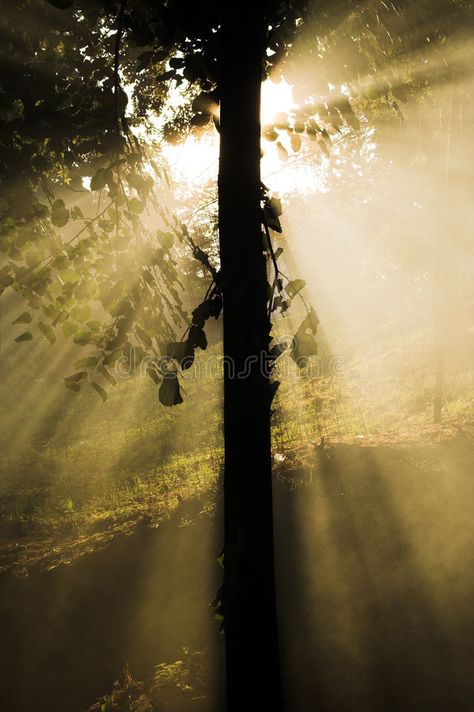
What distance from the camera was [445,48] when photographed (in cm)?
336

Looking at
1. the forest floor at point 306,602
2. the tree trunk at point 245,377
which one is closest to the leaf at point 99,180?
the tree trunk at point 245,377

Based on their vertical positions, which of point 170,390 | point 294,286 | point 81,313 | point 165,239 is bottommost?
point 170,390

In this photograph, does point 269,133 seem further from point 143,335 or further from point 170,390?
point 170,390

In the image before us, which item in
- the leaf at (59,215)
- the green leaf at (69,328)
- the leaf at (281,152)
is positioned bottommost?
the green leaf at (69,328)

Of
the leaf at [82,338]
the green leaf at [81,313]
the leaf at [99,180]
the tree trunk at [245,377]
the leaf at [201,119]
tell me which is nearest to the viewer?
the tree trunk at [245,377]

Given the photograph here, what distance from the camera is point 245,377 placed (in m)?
1.99

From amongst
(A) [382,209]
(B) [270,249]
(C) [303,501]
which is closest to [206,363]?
(A) [382,209]

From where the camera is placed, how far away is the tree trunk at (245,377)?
1954 mm

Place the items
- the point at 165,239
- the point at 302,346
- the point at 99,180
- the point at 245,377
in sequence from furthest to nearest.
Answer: the point at 165,239
the point at 99,180
the point at 302,346
the point at 245,377

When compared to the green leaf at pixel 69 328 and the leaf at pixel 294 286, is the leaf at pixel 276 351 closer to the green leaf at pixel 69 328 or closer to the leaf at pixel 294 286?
the leaf at pixel 294 286

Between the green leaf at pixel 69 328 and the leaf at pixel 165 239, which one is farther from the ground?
the leaf at pixel 165 239

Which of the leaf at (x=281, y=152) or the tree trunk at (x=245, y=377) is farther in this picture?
the leaf at (x=281, y=152)

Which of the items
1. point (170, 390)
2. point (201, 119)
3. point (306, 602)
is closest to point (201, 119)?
point (201, 119)

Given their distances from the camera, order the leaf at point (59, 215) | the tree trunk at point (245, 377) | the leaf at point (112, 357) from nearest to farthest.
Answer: the tree trunk at point (245, 377)
the leaf at point (112, 357)
the leaf at point (59, 215)
